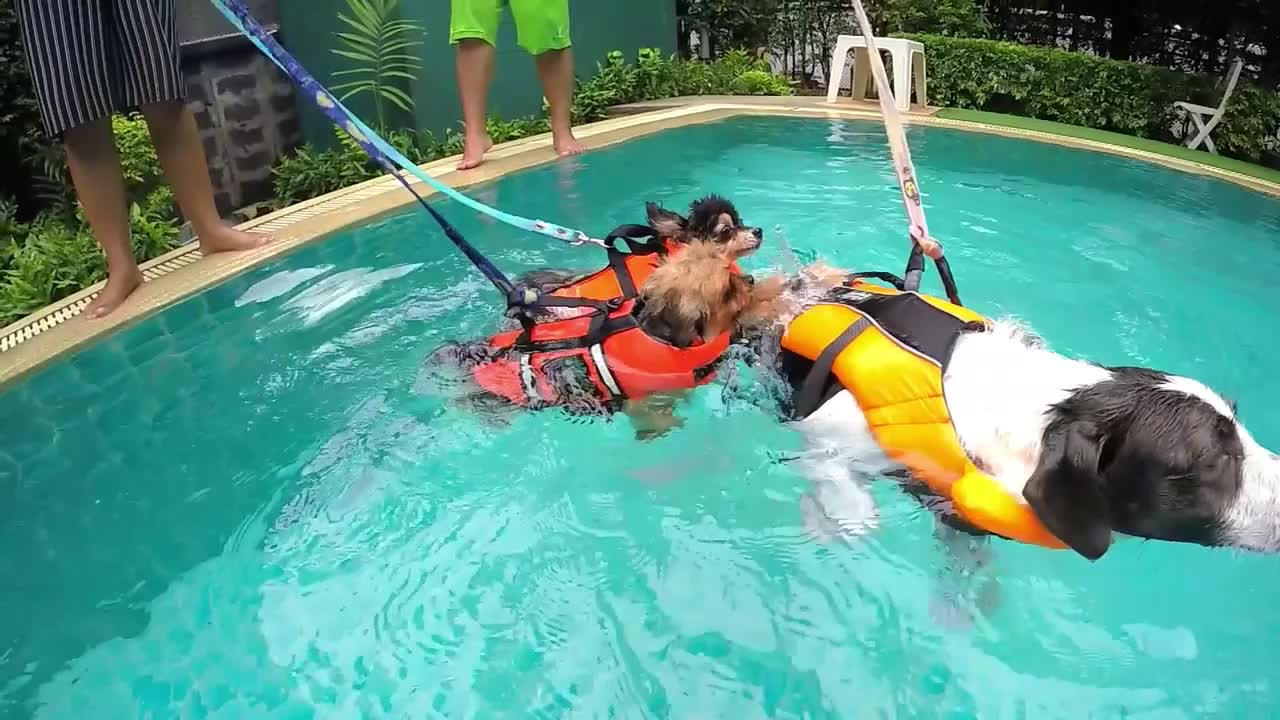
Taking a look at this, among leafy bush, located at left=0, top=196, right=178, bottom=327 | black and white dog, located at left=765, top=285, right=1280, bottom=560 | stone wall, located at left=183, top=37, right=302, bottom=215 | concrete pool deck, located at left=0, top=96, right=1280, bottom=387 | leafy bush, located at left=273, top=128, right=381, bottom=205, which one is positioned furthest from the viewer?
leafy bush, located at left=273, top=128, right=381, bottom=205

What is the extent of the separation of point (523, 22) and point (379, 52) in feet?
5.12

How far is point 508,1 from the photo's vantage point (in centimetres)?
692

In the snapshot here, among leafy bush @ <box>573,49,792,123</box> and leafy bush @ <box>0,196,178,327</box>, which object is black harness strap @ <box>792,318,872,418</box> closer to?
leafy bush @ <box>0,196,178,327</box>

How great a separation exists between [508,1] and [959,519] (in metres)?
5.52

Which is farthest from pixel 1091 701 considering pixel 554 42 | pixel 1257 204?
pixel 554 42

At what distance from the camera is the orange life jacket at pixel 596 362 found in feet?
10.8

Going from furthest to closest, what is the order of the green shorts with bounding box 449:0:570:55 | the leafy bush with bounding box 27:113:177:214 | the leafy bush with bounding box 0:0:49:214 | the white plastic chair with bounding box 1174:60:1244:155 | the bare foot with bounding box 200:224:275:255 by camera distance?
the white plastic chair with bounding box 1174:60:1244:155, the green shorts with bounding box 449:0:570:55, the leafy bush with bounding box 27:113:177:214, the leafy bush with bounding box 0:0:49:214, the bare foot with bounding box 200:224:275:255

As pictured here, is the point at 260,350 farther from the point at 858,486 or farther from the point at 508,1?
the point at 508,1

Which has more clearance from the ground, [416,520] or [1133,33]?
[1133,33]

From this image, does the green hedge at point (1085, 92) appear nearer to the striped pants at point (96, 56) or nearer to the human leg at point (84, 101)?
the striped pants at point (96, 56)

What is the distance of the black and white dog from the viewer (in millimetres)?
2195

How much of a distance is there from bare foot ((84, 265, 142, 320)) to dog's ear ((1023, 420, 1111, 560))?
14.5ft

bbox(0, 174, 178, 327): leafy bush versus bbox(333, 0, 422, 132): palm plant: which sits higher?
bbox(333, 0, 422, 132): palm plant

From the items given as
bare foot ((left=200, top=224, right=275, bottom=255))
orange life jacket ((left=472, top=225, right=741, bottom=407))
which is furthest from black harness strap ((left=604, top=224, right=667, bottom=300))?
bare foot ((left=200, top=224, right=275, bottom=255))
